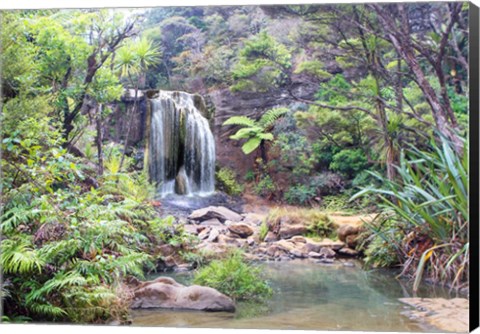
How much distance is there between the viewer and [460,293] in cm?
529

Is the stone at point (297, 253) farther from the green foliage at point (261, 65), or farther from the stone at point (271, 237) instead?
the green foliage at point (261, 65)

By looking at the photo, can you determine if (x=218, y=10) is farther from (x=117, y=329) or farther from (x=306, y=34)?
(x=117, y=329)

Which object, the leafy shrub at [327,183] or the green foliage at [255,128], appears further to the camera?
the green foliage at [255,128]

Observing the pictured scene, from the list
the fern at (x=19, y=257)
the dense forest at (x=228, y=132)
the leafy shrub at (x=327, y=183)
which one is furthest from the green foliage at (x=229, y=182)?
the fern at (x=19, y=257)

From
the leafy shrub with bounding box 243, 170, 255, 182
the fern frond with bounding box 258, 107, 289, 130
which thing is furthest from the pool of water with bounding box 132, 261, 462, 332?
the fern frond with bounding box 258, 107, 289, 130

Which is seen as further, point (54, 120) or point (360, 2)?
point (54, 120)

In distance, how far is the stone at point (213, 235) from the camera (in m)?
5.87

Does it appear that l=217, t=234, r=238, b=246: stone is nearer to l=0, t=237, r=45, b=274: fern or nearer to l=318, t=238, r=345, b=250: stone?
l=318, t=238, r=345, b=250: stone

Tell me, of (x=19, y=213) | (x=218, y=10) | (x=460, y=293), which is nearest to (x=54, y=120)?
(x=19, y=213)

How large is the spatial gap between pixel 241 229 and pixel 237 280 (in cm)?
41

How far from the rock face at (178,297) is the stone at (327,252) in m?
0.83

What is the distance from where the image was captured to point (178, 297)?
18.9 ft

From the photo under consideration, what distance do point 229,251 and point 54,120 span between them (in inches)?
73.4

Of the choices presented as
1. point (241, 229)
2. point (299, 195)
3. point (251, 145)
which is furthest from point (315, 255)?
→ point (251, 145)
